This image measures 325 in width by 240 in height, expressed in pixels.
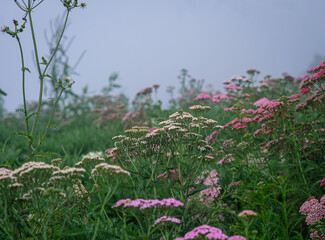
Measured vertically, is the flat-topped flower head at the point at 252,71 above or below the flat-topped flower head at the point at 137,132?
above

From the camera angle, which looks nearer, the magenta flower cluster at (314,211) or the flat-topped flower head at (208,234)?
the flat-topped flower head at (208,234)

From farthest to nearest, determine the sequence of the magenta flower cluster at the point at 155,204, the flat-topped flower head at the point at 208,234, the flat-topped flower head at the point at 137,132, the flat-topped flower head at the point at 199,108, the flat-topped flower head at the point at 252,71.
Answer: the flat-topped flower head at the point at 252,71 → the flat-topped flower head at the point at 199,108 → the flat-topped flower head at the point at 137,132 → the magenta flower cluster at the point at 155,204 → the flat-topped flower head at the point at 208,234

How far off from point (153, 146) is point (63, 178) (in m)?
1.09

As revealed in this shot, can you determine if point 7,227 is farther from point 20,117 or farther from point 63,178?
point 20,117

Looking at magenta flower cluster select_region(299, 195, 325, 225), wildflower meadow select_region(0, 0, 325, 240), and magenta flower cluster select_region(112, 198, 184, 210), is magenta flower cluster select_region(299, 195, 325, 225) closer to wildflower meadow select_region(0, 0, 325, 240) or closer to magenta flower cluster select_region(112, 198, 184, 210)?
wildflower meadow select_region(0, 0, 325, 240)

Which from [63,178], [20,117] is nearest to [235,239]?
[63,178]

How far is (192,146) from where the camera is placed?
10.6 ft

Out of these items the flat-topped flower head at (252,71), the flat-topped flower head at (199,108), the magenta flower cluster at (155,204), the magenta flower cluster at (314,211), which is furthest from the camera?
the flat-topped flower head at (252,71)

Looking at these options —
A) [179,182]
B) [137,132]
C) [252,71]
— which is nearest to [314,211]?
[179,182]

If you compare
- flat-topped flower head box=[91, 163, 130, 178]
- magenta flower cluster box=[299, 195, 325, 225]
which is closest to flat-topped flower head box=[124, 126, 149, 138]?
flat-topped flower head box=[91, 163, 130, 178]

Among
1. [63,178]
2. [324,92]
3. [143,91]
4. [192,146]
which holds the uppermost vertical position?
[143,91]

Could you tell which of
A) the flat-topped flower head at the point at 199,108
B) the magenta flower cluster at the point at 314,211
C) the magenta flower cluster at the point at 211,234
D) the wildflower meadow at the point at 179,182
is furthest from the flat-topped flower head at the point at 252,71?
the magenta flower cluster at the point at 211,234

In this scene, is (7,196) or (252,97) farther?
(252,97)

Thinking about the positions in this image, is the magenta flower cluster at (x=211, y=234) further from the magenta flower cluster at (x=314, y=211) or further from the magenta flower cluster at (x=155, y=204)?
the magenta flower cluster at (x=314, y=211)
